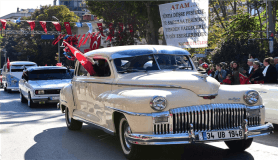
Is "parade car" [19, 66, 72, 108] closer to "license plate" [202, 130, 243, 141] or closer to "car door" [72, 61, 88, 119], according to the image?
"car door" [72, 61, 88, 119]

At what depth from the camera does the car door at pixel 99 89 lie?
24.8 feet

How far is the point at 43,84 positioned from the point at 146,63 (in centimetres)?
959

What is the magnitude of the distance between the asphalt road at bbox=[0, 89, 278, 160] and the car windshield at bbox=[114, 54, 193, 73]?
1393mm

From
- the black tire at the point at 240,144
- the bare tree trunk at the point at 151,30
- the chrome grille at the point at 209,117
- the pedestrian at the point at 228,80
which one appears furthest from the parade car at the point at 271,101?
the bare tree trunk at the point at 151,30

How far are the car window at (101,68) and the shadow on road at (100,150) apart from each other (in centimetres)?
132

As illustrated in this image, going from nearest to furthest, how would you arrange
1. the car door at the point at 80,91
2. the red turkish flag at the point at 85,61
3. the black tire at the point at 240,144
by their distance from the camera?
the black tire at the point at 240,144 → the red turkish flag at the point at 85,61 → the car door at the point at 80,91

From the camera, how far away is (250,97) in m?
6.58

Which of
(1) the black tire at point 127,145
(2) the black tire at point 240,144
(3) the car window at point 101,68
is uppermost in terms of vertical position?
(3) the car window at point 101,68

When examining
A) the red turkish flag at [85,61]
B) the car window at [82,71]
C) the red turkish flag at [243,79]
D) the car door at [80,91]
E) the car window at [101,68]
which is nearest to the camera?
the car window at [101,68]

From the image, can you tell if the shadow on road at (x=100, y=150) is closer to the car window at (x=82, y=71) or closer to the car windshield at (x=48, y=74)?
the car window at (x=82, y=71)

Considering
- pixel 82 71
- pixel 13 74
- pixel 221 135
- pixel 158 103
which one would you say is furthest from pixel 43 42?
pixel 221 135

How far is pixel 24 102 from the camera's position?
1886 centimetres

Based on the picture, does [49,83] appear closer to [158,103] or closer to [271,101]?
[271,101]

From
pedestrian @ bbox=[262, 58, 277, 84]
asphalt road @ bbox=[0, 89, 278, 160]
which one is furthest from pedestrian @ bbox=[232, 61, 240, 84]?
asphalt road @ bbox=[0, 89, 278, 160]
